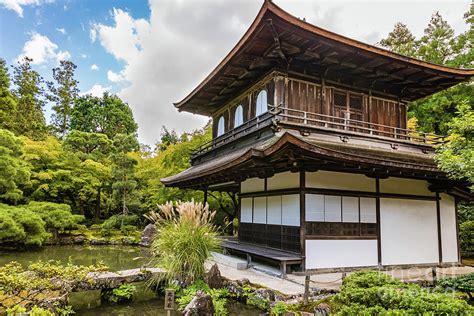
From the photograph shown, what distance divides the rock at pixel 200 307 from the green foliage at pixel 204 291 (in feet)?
2.03

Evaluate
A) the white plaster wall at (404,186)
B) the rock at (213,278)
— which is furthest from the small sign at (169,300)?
the white plaster wall at (404,186)

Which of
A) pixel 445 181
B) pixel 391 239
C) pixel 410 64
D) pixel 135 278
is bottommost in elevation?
pixel 135 278

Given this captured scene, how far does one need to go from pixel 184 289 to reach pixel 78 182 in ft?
47.5

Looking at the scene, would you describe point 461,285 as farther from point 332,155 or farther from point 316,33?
point 316,33

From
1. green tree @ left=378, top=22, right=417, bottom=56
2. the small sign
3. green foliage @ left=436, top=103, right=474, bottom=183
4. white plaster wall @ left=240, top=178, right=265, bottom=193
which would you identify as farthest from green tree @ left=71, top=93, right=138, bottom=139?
green foliage @ left=436, top=103, right=474, bottom=183

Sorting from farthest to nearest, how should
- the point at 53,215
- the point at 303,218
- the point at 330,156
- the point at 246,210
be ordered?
1. the point at 53,215
2. the point at 246,210
3. the point at 303,218
4. the point at 330,156

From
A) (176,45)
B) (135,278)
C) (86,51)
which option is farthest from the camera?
(176,45)

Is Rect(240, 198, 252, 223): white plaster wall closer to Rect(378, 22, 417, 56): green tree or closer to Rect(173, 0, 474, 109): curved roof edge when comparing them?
Rect(173, 0, 474, 109): curved roof edge

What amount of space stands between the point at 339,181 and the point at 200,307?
14.2ft

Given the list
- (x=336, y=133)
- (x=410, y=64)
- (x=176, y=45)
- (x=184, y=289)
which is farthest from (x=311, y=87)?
(x=176, y=45)

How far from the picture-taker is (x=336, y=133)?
27.3 feet

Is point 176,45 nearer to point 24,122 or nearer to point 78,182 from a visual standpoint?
point 78,182

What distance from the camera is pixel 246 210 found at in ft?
32.5

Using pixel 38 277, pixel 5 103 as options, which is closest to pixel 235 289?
pixel 38 277
